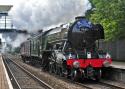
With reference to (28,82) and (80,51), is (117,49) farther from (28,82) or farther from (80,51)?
(28,82)

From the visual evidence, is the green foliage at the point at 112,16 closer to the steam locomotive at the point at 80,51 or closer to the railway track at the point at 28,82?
the steam locomotive at the point at 80,51

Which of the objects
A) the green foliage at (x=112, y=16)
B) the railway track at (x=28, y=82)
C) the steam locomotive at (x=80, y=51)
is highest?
the green foliage at (x=112, y=16)

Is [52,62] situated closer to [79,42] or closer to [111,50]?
[79,42]

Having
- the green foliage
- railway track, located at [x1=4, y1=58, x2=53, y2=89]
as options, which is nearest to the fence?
the green foliage

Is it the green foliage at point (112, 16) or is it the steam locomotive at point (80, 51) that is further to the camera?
the green foliage at point (112, 16)

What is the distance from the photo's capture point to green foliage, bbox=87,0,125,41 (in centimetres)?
2767

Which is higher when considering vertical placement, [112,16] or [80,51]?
[112,16]

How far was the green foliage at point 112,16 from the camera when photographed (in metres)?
27.7

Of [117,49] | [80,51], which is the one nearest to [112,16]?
[80,51]

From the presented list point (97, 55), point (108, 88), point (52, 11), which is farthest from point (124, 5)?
point (108, 88)

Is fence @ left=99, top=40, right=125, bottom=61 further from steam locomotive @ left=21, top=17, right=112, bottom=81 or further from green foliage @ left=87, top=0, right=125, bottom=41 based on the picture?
steam locomotive @ left=21, top=17, right=112, bottom=81

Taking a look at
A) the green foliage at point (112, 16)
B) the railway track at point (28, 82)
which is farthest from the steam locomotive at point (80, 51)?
the green foliage at point (112, 16)

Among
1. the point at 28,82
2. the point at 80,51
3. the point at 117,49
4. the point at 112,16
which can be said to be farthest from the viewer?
the point at 117,49

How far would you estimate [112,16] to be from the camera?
28219 mm
